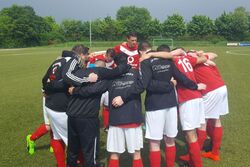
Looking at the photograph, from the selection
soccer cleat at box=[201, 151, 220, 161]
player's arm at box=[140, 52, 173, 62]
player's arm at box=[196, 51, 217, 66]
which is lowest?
soccer cleat at box=[201, 151, 220, 161]

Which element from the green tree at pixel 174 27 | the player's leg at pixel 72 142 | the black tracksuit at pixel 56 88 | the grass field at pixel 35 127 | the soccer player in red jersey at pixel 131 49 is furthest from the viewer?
the green tree at pixel 174 27

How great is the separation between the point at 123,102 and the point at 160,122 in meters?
0.77

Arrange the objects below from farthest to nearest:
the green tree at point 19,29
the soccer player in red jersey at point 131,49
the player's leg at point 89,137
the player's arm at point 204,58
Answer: the green tree at point 19,29
the soccer player in red jersey at point 131,49
the player's arm at point 204,58
the player's leg at point 89,137

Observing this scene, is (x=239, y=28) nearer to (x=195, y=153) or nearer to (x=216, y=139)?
(x=216, y=139)

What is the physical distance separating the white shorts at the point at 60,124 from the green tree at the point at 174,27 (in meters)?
91.8

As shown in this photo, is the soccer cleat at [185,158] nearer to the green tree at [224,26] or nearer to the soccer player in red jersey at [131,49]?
the soccer player in red jersey at [131,49]

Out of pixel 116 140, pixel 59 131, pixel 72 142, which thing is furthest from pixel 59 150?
pixel 116 140

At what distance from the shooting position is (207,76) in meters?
6.54

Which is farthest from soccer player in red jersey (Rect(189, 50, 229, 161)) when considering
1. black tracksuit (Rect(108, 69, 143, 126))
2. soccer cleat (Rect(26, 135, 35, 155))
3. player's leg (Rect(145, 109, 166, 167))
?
soccer cleat (Rect(26, 135, 35, 155))

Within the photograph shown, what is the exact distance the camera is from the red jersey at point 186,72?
552 cm

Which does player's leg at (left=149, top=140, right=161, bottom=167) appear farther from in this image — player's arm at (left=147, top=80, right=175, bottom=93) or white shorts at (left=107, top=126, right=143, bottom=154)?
player's arm at (left=147, top=80, right=175, bottom=93)

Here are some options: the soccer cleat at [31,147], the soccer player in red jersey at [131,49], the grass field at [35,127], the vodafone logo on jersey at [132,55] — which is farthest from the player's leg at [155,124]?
the soccer cleat at [31,147]

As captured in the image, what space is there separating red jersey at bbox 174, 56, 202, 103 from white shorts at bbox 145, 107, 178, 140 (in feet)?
1.60

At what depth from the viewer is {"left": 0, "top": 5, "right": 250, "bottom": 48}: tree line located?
3570 inches
